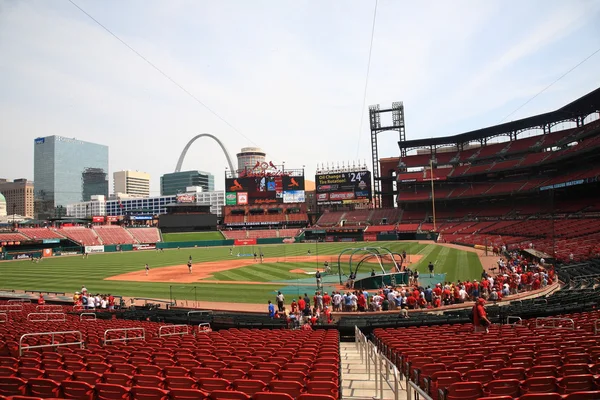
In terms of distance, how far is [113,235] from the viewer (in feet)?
278

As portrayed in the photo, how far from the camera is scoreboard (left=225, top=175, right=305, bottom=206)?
323ft

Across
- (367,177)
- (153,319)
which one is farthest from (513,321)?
(367,177)

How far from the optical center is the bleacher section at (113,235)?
3220 inches

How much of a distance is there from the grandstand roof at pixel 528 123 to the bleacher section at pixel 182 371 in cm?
5945

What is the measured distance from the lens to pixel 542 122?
69375 millimetres

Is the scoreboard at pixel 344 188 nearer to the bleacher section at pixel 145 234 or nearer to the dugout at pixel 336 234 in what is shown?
the dugout at pixel 336 234

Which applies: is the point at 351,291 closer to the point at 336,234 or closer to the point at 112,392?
the point at 112,392

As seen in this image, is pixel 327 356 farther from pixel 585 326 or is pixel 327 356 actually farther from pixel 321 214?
pixel 321 214

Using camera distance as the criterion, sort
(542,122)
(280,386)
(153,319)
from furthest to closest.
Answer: (542,122) → (153,319) → (280,386)

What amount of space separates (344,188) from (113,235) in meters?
52.4

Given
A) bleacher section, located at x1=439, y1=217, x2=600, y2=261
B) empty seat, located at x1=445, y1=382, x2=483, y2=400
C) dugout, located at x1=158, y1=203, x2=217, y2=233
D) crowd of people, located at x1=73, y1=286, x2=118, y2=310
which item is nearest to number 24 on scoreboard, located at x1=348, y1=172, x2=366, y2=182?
bleacher section, located at x1=439, y1=217, x2=600, y2=261

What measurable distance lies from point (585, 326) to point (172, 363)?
10.7m

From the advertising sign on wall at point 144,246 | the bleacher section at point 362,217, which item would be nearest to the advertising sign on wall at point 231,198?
the bleacher section at point 362,217

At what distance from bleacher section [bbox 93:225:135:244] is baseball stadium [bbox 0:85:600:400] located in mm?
596
